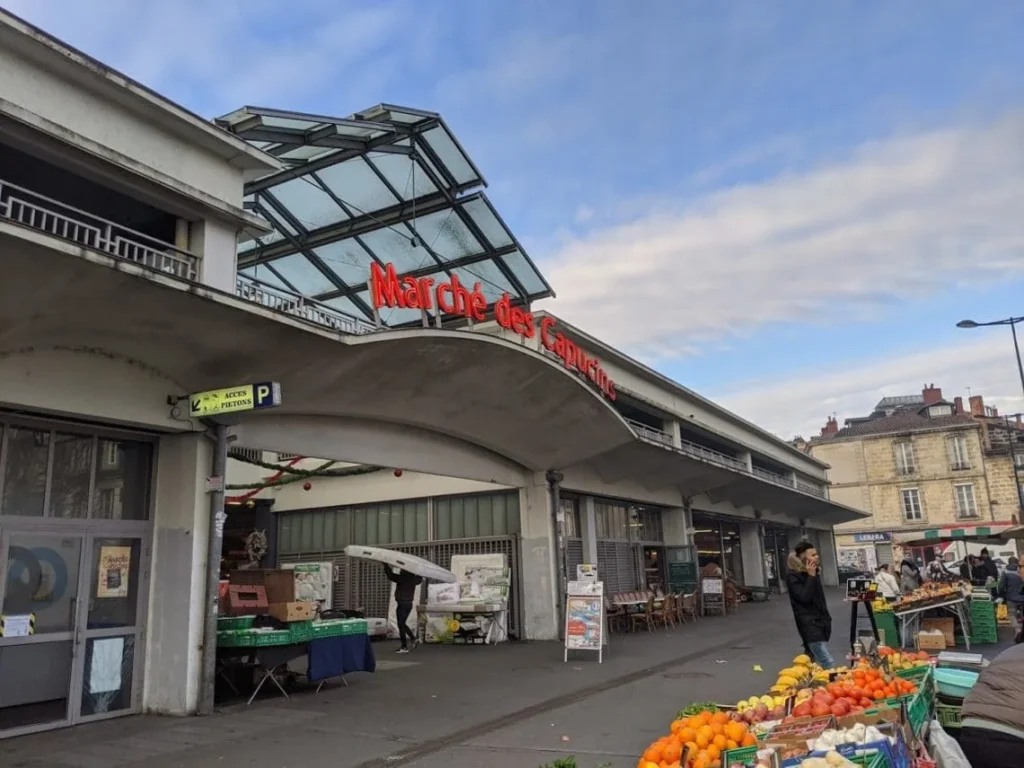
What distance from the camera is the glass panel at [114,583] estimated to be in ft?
30.2

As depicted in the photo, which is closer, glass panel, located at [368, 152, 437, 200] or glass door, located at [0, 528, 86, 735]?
glass door, located at [0, 528, 86, 735]

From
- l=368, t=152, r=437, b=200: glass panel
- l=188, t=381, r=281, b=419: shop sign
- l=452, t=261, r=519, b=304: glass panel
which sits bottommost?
l=188, t=381, r=281, b=419: shop sign

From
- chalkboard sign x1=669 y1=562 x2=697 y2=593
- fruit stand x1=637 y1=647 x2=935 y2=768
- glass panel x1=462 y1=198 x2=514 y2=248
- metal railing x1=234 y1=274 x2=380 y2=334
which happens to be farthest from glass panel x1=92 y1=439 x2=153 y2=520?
chalkboard sign x1=669 y1=562 x2=697 y2=593

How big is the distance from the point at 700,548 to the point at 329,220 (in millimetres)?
19807

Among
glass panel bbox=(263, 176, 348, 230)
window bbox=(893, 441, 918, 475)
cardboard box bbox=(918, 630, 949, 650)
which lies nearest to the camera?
cardboard box bbox=(918, 630, 949, 650)

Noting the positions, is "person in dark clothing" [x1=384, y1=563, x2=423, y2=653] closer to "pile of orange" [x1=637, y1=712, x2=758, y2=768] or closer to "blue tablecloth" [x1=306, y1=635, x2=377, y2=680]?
"blue tablecloth" [x1=306, y1=635, x2=377, y2=680]

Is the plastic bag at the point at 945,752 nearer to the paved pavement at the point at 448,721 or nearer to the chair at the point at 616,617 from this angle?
the paved pavement at the point at 448,721

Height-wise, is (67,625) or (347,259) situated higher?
(347,259)

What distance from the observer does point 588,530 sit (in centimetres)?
1948

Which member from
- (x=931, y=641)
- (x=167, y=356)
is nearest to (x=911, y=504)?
(x=931, y=641)

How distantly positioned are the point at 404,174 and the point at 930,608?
12.6 metres

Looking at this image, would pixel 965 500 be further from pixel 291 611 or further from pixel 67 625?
pixel 67 625

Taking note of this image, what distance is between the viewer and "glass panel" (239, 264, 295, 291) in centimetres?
1722

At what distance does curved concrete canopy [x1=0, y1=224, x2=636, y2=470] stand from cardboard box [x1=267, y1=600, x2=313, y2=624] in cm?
283
